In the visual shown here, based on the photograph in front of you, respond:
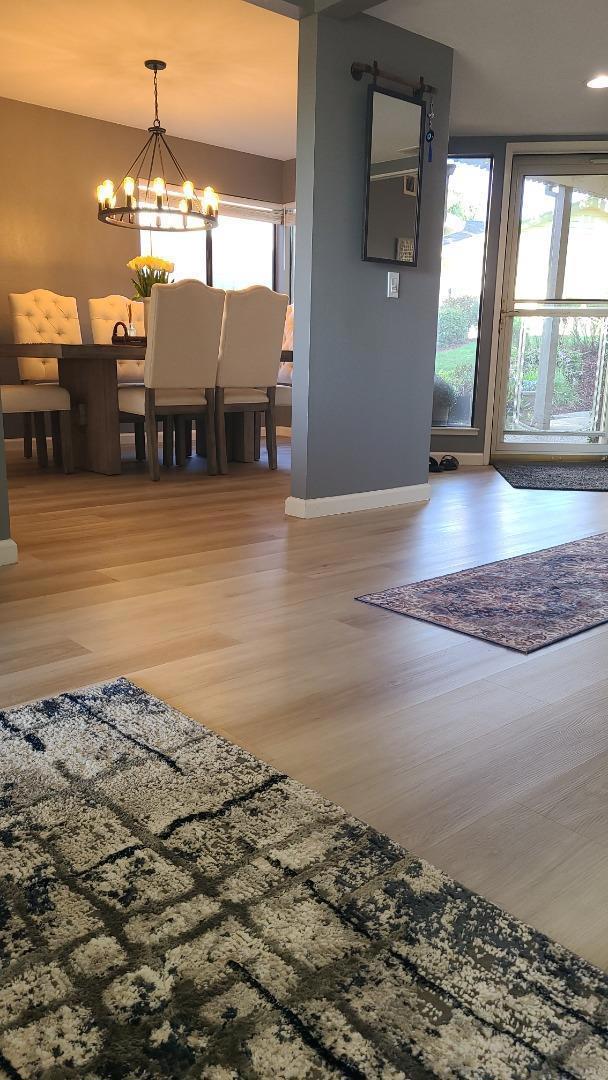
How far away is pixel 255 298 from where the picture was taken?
4.52m

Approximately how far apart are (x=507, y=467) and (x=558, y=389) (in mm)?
835

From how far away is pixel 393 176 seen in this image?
11.8 ft

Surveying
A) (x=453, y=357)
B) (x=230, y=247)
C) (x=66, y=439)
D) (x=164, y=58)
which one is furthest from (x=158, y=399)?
(x=230, y=247)

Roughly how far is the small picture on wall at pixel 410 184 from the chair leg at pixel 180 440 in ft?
6.81

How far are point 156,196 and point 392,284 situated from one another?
2.41m

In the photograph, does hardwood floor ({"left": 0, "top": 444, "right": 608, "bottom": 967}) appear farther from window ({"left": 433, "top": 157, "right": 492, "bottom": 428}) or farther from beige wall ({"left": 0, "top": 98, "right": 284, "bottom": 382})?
beige wall ({"left": 0, "top": 98, "right": 284, "bottom": 382})

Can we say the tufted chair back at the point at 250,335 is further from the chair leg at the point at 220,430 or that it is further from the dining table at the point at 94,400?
the dining table at the point at 94,400

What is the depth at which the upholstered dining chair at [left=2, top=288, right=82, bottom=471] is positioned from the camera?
4.46 metres

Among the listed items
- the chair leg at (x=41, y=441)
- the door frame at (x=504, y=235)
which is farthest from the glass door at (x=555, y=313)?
the chair leg at (x=41, y=441)

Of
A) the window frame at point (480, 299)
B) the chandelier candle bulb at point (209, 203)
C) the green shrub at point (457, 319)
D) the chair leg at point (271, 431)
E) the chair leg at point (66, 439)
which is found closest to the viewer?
the chair leg at point (66, 439)

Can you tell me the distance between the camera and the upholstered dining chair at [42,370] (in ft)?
14.6

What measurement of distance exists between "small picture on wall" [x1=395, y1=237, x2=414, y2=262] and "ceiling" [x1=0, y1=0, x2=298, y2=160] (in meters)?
1.41

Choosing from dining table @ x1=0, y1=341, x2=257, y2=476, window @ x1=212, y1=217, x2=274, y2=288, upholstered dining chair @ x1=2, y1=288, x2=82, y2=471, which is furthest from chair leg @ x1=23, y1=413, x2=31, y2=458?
window @ x1=212, y1=217, x2=274, y2=288

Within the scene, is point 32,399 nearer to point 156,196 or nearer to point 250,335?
point 250,335
